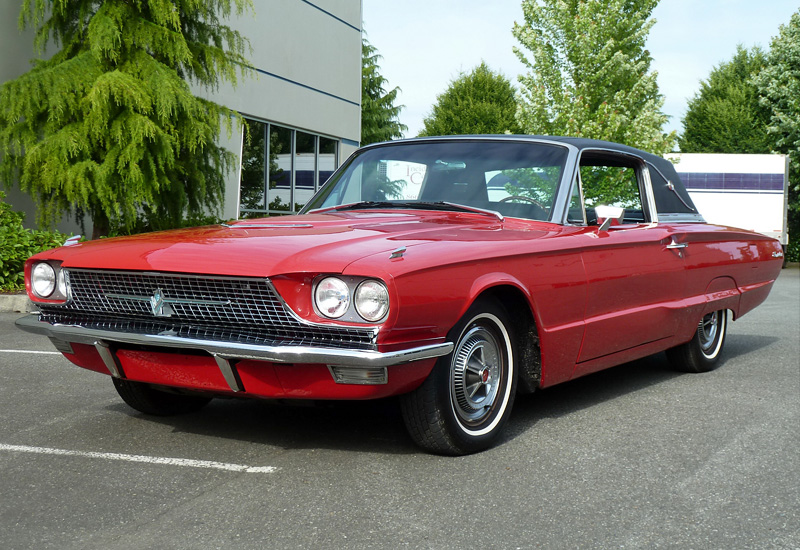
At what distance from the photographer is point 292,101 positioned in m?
18.1

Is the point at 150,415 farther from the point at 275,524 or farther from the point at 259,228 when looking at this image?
the point at 275,524

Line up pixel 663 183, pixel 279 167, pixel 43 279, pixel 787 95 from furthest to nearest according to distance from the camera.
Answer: pixel 787 95
pixel 279 167
pixel 663 183
pixel 43 279

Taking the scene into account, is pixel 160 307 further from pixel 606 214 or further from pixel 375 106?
pixel 375 106

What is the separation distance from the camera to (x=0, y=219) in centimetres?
1053

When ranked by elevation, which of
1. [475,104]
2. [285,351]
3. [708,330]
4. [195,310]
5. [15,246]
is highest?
[475,104]

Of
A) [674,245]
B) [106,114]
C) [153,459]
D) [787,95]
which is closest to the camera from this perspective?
[153,459]

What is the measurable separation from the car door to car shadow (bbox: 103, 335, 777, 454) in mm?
401

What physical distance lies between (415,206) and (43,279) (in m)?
1.97

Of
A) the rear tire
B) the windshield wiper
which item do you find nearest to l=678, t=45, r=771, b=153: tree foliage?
the windshield wiper

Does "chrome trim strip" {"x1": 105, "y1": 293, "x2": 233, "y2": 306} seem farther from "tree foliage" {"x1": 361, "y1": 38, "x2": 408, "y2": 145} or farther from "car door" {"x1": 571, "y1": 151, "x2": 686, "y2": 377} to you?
"tree foliage" {"x1": 361, "y1": 38, "x2": 408, "y2": 145}

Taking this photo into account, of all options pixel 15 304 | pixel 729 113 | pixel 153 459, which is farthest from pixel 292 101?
pixel 729 113

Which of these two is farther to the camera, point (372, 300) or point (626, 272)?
point (626, 272)

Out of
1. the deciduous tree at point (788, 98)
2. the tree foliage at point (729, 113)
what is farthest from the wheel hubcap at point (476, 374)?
the tree foliage at point (729, 113)

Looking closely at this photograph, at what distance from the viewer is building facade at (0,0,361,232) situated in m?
16.5
